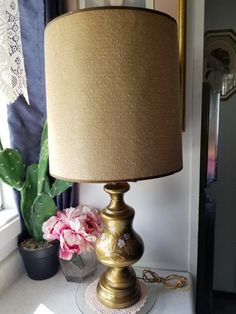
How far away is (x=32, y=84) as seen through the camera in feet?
3.01

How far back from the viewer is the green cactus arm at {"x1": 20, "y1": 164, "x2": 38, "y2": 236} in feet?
3.01

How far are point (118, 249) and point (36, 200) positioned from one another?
32 centimetres

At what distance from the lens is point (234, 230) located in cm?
195

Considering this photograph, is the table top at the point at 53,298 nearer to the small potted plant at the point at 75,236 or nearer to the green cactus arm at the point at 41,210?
the small potted plant at the point at 75,236

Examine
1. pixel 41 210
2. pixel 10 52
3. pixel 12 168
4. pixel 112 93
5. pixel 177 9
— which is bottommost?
pixel 41 210

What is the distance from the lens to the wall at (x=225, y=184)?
1797mm

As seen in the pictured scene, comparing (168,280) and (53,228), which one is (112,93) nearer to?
(53,228)

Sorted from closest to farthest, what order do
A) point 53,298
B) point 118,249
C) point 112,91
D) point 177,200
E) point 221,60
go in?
point 112,91
point 118,249
point 53,298
point 177,200
point 221,60

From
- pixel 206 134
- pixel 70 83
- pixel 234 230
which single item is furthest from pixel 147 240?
pixel 234 230

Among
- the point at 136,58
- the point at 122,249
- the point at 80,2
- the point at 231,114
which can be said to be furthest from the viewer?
the point at 231,114

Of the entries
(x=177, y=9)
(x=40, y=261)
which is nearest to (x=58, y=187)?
(x=40, y=261)

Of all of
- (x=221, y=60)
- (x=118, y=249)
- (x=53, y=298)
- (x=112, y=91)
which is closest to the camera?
(x=112, y=91)

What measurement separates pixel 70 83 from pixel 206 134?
87cm

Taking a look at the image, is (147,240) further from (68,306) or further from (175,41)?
(175,41)
